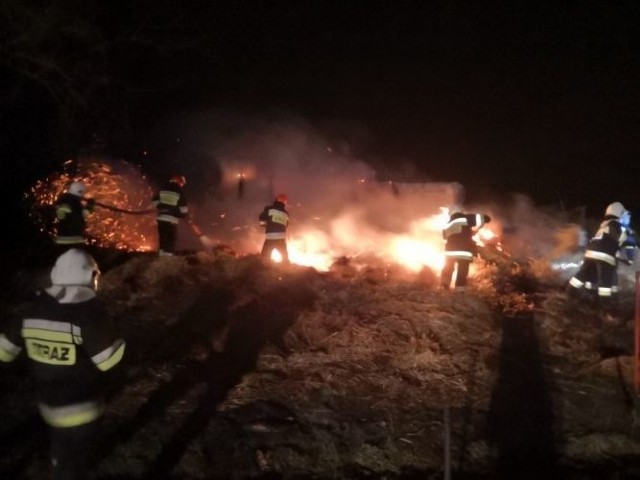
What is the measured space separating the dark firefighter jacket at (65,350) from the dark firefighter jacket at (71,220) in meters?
5.04

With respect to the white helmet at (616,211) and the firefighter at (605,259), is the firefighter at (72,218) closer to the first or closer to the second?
the firefighter at (605,259)

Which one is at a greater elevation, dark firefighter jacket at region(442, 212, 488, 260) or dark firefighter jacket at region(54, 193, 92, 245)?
dark firefighter jacket at region(442, 212, 488, 260)

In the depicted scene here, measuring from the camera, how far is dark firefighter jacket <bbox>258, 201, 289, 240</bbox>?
9859 millimetres

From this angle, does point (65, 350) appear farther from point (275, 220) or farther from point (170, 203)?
point (275, 220)

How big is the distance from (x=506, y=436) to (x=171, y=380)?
10.9 feet

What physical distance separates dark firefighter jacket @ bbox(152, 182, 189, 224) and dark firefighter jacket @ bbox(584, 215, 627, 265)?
6381 millimetres

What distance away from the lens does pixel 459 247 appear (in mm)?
9070

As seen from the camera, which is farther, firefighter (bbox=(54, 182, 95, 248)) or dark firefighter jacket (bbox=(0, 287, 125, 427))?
firefighter (bbox=(54, 182, 95, 248))

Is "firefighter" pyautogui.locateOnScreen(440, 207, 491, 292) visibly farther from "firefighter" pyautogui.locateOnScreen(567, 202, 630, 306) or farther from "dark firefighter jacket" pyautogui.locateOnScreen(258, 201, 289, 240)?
"dark firefighter jacket" pyautogui.locateOnScreen(258, 201, 289, 240)

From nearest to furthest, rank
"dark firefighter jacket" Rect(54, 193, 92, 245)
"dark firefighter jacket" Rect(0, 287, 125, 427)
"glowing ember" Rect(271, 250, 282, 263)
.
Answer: "dark firefighter jacket" Rect(0, 287, 125, 427), "dark firefighter jacket" Rect(54, 193, 92, 245), "glowing ember" Rect(271, 250, 282, 263)

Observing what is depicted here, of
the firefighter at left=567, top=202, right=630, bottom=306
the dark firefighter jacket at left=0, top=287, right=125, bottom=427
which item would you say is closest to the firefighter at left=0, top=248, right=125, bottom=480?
the dark firefighter jacket at left=0, top=287, right=125, bottom=427

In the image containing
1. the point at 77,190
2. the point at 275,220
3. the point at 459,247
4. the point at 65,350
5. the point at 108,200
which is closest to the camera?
the point at 65,350

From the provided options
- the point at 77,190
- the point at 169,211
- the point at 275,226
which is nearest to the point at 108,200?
the point at 169,211

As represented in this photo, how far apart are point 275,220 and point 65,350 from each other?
6488 mm
